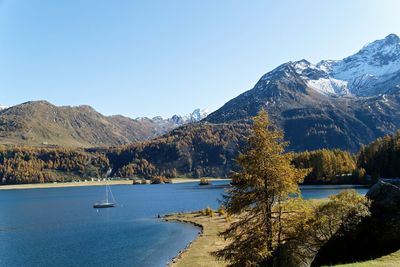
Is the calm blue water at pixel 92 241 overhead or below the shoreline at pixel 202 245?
below

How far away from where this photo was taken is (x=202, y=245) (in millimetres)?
71812

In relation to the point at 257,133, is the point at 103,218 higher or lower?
lower

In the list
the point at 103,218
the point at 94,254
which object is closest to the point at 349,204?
the point at 94,254

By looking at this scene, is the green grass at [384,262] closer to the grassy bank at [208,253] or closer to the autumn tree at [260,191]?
the grassy bank at [208,253]

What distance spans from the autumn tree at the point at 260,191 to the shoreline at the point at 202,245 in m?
16.6

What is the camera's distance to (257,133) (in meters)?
38.3

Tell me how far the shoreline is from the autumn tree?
16590mm

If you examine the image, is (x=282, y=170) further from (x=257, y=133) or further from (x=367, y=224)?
(x=367, y=224)

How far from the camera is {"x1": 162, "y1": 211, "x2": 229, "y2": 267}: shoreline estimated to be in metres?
58.6

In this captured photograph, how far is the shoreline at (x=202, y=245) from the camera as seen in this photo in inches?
2307

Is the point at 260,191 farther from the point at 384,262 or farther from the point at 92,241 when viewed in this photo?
the point at 92,241

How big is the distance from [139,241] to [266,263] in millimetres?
55018

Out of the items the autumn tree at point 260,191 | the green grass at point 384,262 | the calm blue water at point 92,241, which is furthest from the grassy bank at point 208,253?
the autumn tree at point 260,191

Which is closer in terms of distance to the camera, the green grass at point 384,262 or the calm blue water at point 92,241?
the green grass at point 384,262
